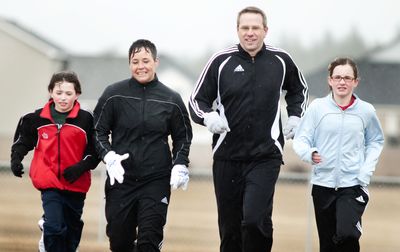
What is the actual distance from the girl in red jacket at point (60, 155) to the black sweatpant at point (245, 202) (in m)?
1.05

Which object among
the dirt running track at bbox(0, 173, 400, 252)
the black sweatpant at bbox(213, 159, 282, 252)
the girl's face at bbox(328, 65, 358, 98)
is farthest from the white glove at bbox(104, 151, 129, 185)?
the dirt running track at bbox(0, 173, 400, 252)

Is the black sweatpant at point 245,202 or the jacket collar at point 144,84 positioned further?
the jacket collar at point 144,84

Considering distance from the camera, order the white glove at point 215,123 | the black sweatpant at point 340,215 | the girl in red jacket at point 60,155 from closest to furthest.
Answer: the white glove at point 215,123
the black sweatpant at point 340,215
the girl in red jacket at point 60,155

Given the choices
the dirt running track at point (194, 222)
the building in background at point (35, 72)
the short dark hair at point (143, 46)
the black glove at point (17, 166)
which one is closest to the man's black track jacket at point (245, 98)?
the short dark hair at point (143, 46)

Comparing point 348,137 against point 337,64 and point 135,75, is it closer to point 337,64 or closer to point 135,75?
point 337,64

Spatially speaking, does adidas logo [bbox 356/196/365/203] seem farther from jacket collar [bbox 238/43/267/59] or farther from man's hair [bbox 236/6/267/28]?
man's hair [bbox 236/6/267/28]

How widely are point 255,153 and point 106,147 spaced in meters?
1.14

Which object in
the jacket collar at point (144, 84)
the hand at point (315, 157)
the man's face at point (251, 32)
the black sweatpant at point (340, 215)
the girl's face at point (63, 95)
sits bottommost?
the black sweatpant at point (340, 215)

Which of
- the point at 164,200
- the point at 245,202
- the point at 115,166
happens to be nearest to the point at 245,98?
the point at 245,202

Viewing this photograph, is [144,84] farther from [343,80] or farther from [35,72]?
[35,72]

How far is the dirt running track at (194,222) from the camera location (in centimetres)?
1232

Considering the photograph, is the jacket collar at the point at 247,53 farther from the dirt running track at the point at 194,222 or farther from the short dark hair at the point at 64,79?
the dirt running track at the point at 194,222

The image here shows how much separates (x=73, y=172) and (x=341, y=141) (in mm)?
2093

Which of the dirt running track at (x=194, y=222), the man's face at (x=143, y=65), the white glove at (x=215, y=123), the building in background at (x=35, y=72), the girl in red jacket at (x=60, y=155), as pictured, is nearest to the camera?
the white glove at (x=215, y=123)
